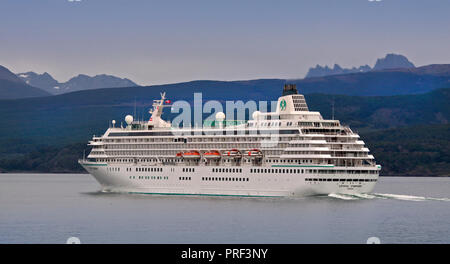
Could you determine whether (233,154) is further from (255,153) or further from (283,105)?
(283,105)

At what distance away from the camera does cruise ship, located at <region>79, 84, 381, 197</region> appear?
220 feet

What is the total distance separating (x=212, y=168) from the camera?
7250 centimetres

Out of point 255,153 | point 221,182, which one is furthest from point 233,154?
point 221,182

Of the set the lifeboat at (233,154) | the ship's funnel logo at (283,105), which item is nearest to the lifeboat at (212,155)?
the lifeboat at (233,154)

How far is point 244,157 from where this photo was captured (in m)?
72.0

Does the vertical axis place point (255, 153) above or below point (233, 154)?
above

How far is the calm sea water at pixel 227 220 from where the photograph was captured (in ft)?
155

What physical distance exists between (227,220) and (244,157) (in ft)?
57.7

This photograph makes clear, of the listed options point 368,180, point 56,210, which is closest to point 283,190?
point 368,180

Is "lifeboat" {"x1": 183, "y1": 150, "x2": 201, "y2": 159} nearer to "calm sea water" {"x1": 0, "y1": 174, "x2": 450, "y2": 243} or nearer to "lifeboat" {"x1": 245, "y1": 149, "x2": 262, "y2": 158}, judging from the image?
"calm sea water" {"x1": 0, "y1": 174, "x2": 450, "y2": 243}

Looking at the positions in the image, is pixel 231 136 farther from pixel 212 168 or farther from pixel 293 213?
pixel 293 213

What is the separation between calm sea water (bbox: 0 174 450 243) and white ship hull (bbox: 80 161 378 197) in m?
1.14

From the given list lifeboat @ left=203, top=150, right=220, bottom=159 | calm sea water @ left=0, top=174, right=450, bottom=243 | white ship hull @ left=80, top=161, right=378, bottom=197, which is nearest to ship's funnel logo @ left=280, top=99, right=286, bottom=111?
lifeboat @ left=203, top=150, right=220, bottom=159
